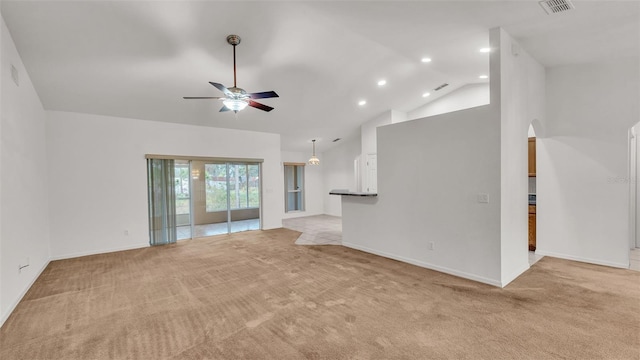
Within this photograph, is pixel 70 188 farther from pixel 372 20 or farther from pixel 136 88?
pixel 372 20

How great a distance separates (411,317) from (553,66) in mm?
4727

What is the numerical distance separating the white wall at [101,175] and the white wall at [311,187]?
4370mm

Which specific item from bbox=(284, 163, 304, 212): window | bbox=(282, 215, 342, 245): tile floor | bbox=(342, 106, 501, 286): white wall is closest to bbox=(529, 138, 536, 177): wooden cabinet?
bbox=(342, 106, 501, 286): white wall

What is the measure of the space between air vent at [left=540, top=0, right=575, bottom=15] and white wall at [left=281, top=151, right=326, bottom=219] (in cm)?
782

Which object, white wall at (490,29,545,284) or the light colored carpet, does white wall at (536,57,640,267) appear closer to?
the light colored carpet

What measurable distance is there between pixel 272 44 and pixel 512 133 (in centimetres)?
353

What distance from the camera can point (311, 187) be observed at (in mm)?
10461

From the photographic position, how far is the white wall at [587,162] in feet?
13.1

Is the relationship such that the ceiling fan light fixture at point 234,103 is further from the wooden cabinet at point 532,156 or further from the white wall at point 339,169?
the white wall at point 339,169

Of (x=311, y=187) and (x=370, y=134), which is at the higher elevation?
(x=370, y=134)

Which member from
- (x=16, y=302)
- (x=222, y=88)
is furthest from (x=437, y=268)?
(x=16, y=302)

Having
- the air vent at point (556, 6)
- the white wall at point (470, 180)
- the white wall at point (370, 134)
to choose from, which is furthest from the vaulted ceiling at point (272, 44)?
the white wall at point (370, 134)

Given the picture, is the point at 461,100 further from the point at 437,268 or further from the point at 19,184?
the point at 19,184

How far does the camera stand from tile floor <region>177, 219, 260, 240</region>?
660 centimetres
